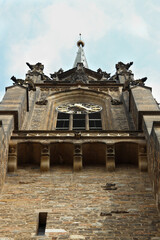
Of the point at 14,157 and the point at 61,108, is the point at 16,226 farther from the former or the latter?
the point at 61,108

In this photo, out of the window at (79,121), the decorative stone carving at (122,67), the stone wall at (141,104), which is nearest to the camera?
the stone wall at (141,104)

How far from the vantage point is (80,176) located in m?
11.8

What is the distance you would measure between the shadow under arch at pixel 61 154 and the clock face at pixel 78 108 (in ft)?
25.3

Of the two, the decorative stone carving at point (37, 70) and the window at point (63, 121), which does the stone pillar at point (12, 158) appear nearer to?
the window at point (63, 121)

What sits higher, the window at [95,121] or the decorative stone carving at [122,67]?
the decorative stone carving at [122,67]

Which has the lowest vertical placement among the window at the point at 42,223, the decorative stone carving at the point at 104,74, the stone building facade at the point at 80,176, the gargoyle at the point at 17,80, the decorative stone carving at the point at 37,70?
the window at the point at 42,223

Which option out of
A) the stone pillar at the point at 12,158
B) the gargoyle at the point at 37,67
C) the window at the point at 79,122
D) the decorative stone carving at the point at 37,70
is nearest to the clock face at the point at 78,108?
the window at the point at 79,122

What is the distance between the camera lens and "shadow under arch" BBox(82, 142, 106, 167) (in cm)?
1249

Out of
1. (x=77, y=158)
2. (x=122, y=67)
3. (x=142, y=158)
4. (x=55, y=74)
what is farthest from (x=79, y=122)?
(x=55, y=74)

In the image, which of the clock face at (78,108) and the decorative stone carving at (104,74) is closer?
the clock face at (78,108)

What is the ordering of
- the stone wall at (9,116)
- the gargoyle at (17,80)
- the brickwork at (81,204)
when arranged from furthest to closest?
the gargoyle at (17,80) → the stone wall at (9,116) → the brickwork at (81,204)

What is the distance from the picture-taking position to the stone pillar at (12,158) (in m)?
12.0

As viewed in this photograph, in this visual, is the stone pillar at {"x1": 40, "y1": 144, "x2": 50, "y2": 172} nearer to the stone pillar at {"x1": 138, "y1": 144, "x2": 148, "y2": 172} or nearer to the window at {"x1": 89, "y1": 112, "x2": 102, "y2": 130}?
the stone pillar at {"x1": 138, "y1": 144, "x2": 148, "y2": 172}

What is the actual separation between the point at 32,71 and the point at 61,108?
27.3 ft
